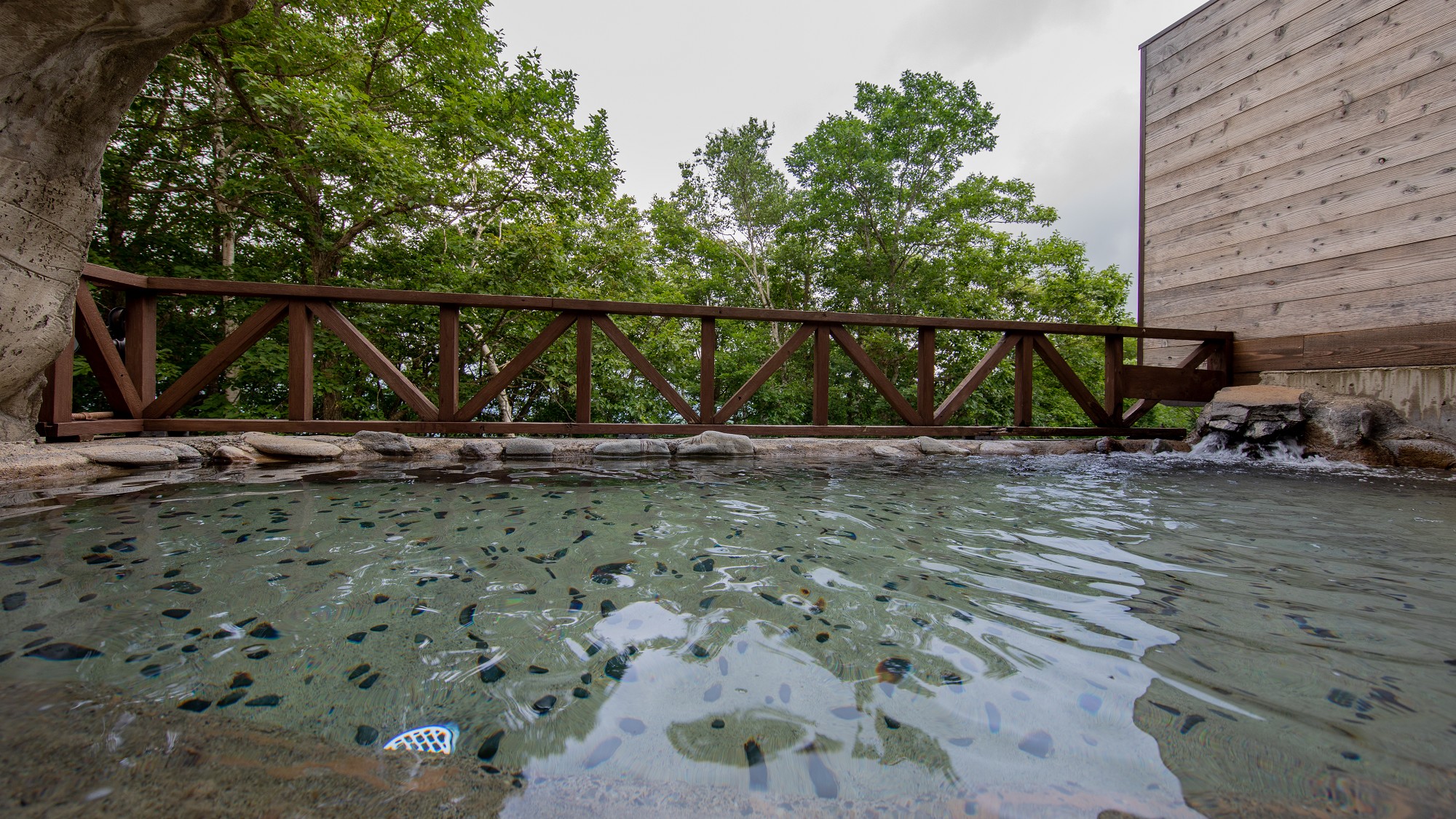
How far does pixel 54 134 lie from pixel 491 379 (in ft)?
8.01

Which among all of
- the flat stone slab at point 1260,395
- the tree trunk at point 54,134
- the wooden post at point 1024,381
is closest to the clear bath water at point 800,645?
the tree trunk at point 54,134

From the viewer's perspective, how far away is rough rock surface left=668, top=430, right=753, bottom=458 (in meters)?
4.09

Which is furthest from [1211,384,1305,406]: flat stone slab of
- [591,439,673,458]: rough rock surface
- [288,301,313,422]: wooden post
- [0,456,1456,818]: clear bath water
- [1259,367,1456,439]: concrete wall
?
[288,301,313,422]: wooden post

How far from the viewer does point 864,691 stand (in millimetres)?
1051

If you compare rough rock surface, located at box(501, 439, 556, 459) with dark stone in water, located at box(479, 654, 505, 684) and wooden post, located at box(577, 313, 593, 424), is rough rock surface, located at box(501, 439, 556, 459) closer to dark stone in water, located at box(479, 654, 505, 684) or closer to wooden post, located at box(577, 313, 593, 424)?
wooden post, located at box(577, 313, 593, 424)

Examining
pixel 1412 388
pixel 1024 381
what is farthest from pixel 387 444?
pixel 1412 388

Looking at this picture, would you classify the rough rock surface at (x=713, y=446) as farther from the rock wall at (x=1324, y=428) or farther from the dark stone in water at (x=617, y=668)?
the rock wall at (x=1324, y=428)

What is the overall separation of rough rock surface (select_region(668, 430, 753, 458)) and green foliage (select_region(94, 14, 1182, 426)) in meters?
4.18

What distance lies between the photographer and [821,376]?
4539 mm

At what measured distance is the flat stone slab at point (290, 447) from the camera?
11.3ft

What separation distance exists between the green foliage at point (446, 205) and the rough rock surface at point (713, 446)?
13.7 ft

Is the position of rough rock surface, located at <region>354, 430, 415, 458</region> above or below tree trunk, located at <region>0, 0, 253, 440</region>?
below

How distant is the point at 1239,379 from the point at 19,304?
29.7 feet

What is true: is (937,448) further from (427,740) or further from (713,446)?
(427,740)
